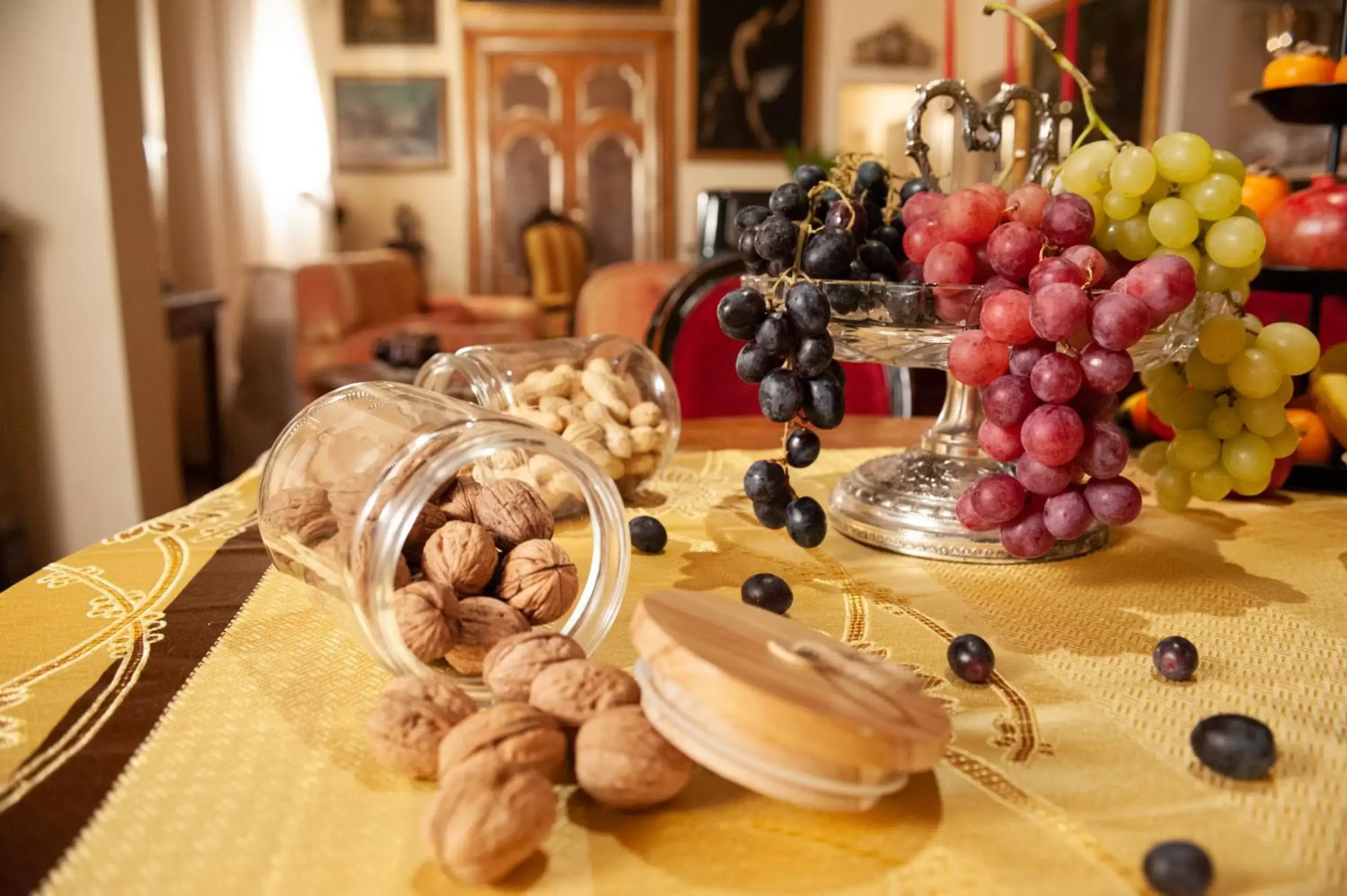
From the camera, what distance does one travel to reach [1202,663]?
0.58m

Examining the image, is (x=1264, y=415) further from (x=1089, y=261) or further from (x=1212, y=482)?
(x=1089, y=261)

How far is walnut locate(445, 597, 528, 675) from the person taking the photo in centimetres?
51

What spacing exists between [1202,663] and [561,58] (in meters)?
6.35

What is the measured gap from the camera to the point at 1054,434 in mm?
629

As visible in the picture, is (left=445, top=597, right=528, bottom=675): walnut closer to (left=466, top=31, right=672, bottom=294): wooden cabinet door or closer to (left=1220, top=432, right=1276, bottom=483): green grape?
(left=1220, top=432, right=1276, bottom=483): green grape

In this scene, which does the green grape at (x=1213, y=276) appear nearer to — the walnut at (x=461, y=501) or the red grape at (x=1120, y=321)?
the red grape at (x=1120, y=321)

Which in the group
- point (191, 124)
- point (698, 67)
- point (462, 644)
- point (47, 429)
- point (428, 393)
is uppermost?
point (698, 67)

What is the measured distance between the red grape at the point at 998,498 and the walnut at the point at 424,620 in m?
0.37

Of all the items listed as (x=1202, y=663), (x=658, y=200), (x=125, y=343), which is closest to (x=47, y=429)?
(x=125, y=343)

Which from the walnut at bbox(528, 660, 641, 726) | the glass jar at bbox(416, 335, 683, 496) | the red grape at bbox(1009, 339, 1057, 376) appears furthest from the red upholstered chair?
the walnut at bbox(528, 660, 641, 726)

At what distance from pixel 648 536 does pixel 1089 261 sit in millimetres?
378

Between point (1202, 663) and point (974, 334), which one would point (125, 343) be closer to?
point (974, 334)

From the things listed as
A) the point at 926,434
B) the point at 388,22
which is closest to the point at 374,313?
the point at 388,22

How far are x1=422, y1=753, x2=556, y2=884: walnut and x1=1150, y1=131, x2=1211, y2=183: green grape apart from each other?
633mm
